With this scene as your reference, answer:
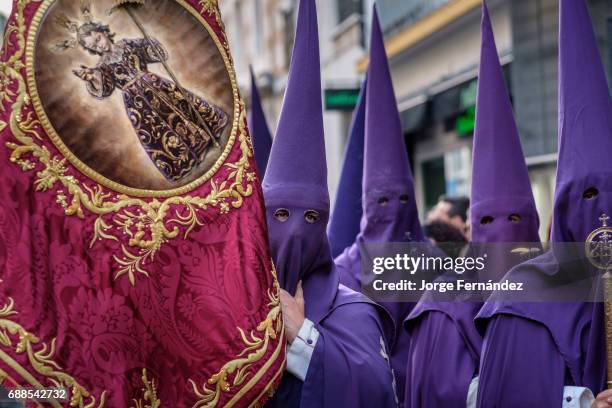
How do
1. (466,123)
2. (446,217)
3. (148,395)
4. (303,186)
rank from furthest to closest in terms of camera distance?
(466,123), (446,217), (303,186), (148,395)

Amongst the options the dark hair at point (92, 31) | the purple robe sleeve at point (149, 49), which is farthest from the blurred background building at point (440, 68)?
the purple robe sleeve at point (149, 49)

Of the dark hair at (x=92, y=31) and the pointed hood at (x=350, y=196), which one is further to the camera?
the pointed hood at (x=350, y=196)

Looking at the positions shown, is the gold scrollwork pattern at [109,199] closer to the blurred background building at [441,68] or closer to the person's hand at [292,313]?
the person's hand at [292,313]

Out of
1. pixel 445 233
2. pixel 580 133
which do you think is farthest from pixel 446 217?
pixel 580 133

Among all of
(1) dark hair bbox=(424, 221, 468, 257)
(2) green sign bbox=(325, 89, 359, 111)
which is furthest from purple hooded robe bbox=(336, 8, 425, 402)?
(2) green sign bbox=(325, 89, 359, 111)

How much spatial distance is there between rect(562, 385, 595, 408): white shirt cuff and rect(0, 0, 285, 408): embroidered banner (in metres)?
1.19

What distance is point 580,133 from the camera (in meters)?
3.53

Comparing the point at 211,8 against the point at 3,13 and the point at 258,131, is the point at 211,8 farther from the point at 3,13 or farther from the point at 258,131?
the point at 258,131

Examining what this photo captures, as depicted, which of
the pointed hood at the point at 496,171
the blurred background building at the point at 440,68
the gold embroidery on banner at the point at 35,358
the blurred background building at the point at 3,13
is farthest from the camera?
the blurred background building at the point at 440,68

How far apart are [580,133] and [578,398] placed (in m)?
1.02

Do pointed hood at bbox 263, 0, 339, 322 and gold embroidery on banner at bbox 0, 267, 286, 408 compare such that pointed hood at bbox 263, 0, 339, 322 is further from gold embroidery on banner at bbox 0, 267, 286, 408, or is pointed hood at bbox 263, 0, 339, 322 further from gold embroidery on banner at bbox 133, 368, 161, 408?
gold embroidery on banner at bbox 133, 368, 161, 408

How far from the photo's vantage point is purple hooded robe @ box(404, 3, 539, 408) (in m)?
3.89

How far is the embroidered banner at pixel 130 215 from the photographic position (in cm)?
249

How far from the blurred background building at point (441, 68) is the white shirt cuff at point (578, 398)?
4.63 m
